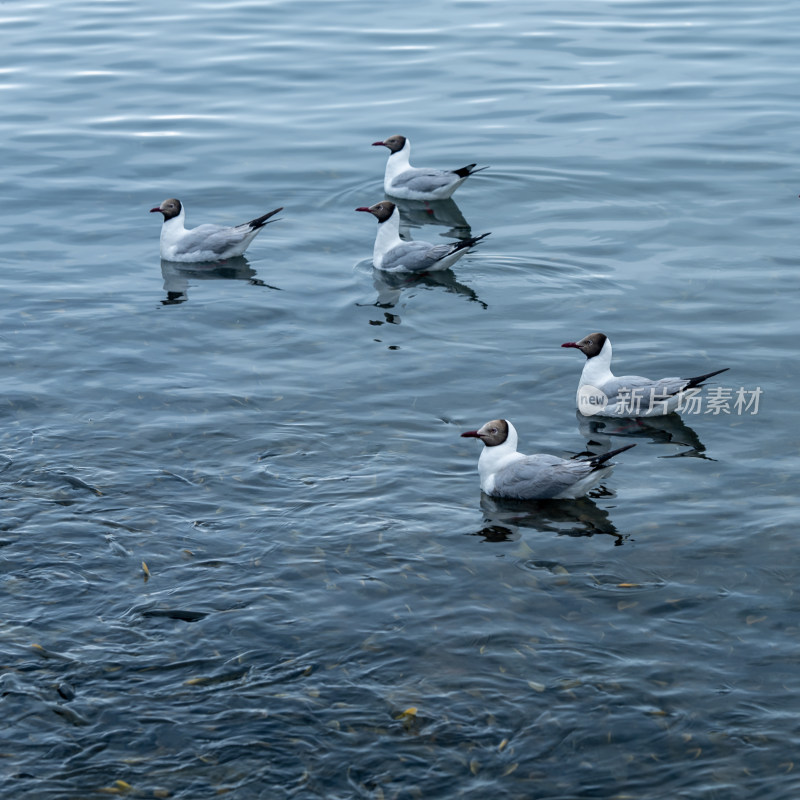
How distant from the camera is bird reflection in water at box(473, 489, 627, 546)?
13.2 metres

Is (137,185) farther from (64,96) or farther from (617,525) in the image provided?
(617,525)

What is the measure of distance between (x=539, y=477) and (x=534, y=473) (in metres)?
0.08

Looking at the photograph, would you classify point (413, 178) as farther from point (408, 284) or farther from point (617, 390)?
point (617, 390)

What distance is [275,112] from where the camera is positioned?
3052 centimetres

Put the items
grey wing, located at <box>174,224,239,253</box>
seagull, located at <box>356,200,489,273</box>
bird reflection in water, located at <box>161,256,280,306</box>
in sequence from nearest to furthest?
1. seagull, located at <box>356,200,489,273</box>
2. bird reflection in water, located at <box>161,256,280,306</box>
3. grey wing, located at <box>174,224,239,253</box>

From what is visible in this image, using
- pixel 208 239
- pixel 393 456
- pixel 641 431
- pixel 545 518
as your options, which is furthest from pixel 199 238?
pixel 545 518

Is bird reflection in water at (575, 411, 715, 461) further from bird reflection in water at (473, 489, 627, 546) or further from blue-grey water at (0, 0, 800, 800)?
bird reflection in water at (473, 489, 627, 546)

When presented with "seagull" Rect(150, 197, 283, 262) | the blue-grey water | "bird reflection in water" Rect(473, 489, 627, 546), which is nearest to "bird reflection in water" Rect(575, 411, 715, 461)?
the blue-grey water

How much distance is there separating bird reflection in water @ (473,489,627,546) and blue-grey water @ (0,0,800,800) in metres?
0.07

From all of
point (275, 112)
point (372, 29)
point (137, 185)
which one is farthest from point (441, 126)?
point (372, 29)

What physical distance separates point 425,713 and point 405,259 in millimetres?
11842

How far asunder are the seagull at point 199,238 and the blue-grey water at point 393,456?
1.25 feet

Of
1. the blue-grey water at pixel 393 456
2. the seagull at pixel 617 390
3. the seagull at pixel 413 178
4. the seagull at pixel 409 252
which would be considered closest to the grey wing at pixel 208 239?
the blue-grey water at pixel 393 456

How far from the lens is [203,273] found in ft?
71.4
